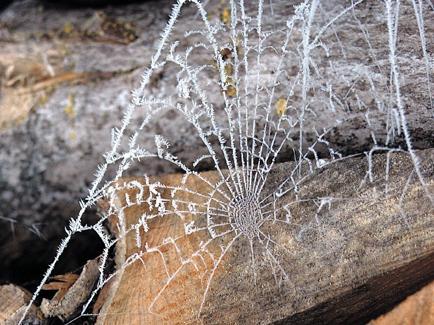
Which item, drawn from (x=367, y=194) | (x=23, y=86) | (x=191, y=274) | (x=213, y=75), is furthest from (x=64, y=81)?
(x=367, y=194)

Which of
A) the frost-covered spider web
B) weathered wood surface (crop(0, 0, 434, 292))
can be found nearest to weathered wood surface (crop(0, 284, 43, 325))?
the frost-covered spider web

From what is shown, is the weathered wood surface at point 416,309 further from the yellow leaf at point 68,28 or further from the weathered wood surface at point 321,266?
the yellow leaf at point 68,28

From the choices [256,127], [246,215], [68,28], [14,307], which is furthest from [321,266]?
[68,28]

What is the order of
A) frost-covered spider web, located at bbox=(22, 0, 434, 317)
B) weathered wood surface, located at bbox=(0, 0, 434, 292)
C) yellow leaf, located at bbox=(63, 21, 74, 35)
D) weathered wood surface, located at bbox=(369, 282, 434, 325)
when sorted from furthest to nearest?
yellow leaf, located at bbox=(63, 21, 74, 35) < weathered wood surface, located at bbox=(0, 0, 434, 292) < frost-covered spider web, located at bbox=(22, 0, 434, 317) < weathered wood surface, located at bbox=(369, 282, 434, 325)

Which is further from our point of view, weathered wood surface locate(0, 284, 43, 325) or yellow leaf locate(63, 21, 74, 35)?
yellow leaf locate(63, 21, 74, 35)

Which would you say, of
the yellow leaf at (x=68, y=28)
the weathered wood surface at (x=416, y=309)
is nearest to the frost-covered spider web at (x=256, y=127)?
the weathered wood surface at (x=416, y=309)

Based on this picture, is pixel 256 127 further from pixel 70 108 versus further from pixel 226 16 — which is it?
pixel 70 108

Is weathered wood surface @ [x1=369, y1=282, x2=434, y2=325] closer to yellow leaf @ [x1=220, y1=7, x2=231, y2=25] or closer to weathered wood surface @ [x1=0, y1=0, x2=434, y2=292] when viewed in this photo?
weathered wood surface @ [x1=0, y1=0, x2=434, y2=292]
